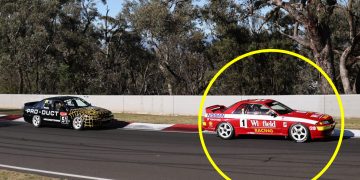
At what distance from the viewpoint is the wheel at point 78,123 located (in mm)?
20328

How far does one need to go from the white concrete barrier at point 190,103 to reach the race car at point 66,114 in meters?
6.53

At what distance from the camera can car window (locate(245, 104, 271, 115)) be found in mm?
15500

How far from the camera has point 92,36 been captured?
51.1 m

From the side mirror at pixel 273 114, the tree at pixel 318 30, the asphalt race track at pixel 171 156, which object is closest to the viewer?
the asphalt race track at pixel 171 156

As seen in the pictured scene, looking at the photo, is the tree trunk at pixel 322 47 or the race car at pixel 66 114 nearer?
the race car at pixel 66 114

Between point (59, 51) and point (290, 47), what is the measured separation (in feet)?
72.7

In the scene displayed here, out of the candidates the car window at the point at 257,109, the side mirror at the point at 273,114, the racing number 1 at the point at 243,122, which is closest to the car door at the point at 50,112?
the racing number 1 at the point at 243,122

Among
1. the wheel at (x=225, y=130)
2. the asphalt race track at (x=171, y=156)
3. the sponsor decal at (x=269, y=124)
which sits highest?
the sponsor decal at (x=269, y=124)

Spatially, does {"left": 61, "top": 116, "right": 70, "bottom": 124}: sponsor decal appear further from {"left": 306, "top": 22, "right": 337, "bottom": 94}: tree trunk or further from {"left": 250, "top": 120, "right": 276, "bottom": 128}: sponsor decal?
{"left": 306, "top": 22, "right": 337, "bottom": 94}: tree trunk

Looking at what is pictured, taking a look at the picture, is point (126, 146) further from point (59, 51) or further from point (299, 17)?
point (59, 51)

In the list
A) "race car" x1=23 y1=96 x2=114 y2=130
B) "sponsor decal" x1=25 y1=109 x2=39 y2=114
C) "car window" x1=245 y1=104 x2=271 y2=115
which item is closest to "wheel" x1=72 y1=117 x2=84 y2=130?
"race car" x1=23 y1=96 x2=114 y2=130

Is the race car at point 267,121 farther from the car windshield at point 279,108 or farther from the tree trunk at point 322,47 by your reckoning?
the tree trunk at point 322,47

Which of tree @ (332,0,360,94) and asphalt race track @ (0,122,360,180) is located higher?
tree @ (332,0,360,94)

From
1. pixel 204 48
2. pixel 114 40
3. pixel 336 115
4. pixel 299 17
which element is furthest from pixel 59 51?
pixel 336 115
